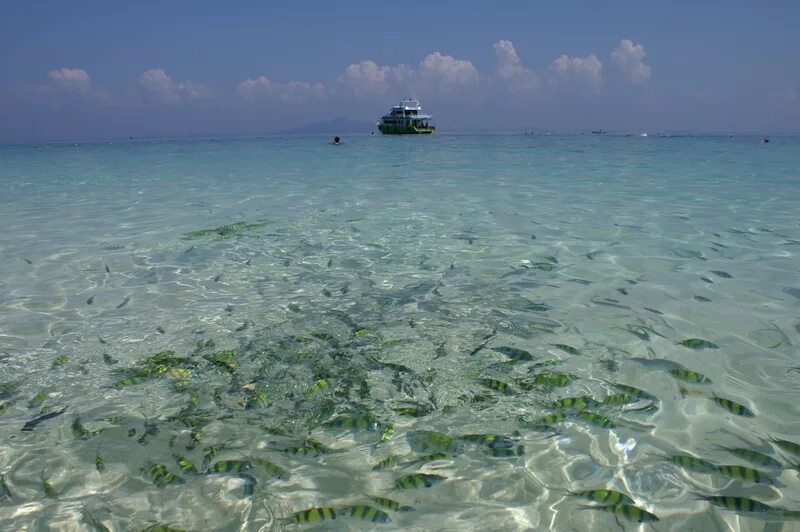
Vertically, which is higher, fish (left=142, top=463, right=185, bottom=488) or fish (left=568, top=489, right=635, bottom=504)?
fish (left=568, top=489, right=635, bottom=504)

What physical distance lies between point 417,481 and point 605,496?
3.67 ft

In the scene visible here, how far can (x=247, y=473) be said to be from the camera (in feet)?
11.0

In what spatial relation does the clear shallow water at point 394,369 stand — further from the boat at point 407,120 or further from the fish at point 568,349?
the boat at point 407,120

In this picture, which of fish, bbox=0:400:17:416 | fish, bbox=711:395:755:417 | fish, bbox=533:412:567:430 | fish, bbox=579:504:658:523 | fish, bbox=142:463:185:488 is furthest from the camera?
fish, bbox=0:400:17:416

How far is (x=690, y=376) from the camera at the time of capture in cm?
445

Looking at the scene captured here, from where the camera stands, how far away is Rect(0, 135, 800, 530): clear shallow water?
3.16 m

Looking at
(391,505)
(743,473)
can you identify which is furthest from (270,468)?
(743,473)

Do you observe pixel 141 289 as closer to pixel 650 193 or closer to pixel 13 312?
pixel 13 312

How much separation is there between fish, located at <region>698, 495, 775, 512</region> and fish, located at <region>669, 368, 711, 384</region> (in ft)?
4.90

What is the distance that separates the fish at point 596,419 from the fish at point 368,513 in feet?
5.65

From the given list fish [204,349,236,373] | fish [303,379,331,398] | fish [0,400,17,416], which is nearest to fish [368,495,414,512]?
fish [303,379,331,398]

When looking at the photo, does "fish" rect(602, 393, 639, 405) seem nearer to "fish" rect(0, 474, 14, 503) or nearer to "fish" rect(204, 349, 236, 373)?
"fish" rect(204, 349, 236, 373)

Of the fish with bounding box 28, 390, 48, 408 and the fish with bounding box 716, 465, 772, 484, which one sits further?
the fish with bounding box 28, 390, 48, 408

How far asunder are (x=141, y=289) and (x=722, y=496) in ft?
23.0
